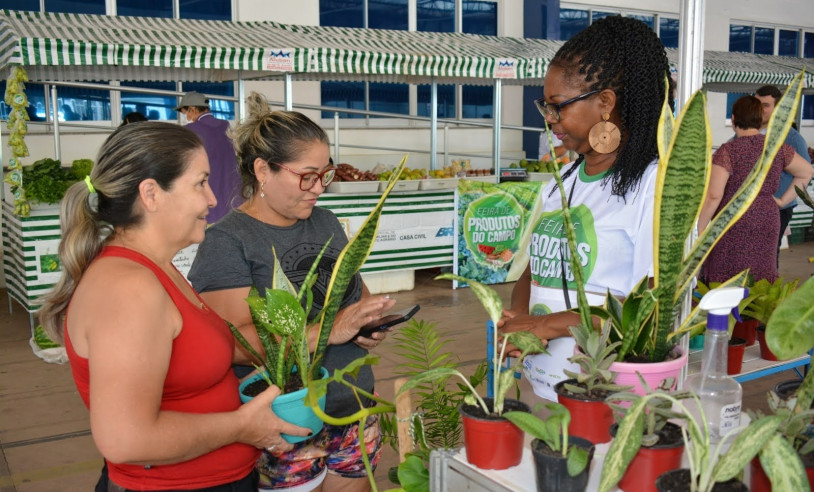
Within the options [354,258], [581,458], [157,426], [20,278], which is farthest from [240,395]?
[20,278]

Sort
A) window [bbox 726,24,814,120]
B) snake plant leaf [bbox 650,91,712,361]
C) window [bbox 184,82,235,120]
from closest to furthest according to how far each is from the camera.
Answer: snake plant leaf [bbox 650,91,712,361] → window [bbox 184,82,235,120] → window [bbox 726,24,814,120]

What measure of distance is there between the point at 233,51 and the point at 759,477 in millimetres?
5727

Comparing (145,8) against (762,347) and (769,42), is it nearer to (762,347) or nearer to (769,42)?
(762,347)

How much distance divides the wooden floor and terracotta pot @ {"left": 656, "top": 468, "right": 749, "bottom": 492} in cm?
169

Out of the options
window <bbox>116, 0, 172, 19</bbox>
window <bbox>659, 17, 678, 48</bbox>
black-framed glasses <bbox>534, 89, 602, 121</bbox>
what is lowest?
black-framed glasses <bbox>534, 89, 602, 121</bbox>

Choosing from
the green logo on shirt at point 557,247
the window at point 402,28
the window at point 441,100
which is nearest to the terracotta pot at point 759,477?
the green logo on shirt at point 557,247

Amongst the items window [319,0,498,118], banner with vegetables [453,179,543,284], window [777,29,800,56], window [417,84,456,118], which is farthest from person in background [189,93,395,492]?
window [777,29,800,56]

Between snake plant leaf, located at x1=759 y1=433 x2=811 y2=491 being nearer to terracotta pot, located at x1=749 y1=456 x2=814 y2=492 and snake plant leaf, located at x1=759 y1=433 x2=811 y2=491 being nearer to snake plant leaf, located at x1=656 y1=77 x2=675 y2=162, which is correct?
terracotta pot, located at x1=749 y1=456 x2=814 y2=492

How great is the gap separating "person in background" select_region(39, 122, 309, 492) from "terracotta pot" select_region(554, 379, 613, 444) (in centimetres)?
60

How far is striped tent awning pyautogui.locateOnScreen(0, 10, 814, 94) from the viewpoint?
5.35 meters

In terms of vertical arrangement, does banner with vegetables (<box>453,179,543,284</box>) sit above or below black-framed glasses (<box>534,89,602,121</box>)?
below

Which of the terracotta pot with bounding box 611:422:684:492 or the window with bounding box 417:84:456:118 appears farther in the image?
the window with bounding box 417:84:456:118

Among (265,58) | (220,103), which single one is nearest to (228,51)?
(265,58)

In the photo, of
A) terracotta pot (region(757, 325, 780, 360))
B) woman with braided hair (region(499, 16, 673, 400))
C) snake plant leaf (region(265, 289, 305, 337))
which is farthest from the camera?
terracotta pot (region(757, 325, 780, 360))
